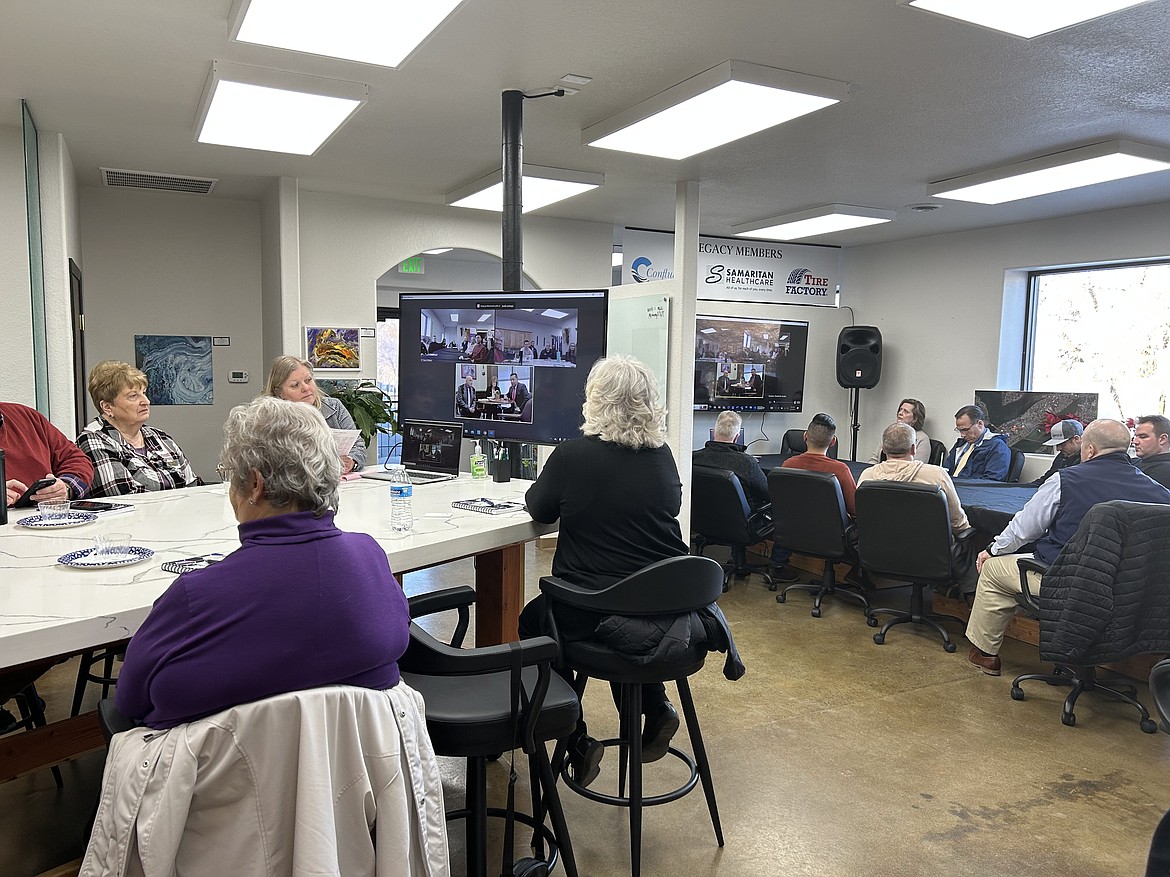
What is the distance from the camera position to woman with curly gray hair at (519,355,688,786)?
8.05ft

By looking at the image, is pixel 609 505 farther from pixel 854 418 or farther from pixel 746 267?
pixel 854 418

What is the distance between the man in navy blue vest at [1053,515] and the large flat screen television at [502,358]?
2.33 meters

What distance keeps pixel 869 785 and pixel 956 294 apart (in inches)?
265

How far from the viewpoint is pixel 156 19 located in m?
3.41

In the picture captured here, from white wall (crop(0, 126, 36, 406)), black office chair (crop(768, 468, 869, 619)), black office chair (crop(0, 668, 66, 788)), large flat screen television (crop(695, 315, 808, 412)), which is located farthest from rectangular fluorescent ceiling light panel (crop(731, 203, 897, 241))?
black office chair (crop(0, 668, 66, 788))

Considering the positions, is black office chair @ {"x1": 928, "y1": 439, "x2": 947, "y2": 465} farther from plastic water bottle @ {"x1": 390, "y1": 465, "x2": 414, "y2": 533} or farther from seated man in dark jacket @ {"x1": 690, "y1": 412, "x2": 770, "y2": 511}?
plastic water bottle @ {"x1": 390, "y1": 465, "x2": 414, "y2": 533}

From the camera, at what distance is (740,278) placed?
903 centimetres

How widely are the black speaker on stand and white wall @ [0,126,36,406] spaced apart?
7.45 m

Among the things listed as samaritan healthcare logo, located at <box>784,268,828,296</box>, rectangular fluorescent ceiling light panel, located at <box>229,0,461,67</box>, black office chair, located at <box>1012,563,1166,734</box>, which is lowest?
black office chair, located at <box>1012,563,1166,734</box>

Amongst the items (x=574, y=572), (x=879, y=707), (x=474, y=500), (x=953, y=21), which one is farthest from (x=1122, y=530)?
(x=474, y=500)

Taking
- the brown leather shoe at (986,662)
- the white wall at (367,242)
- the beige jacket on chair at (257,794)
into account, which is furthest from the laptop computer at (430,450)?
the white wall at (367,242)

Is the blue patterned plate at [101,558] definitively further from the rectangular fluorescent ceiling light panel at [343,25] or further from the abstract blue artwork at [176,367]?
the abstract blue artwork at [176,367]

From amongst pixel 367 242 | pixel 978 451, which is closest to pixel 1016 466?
pixel 978 451

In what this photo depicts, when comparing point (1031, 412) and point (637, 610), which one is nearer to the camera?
point (637, 610)
